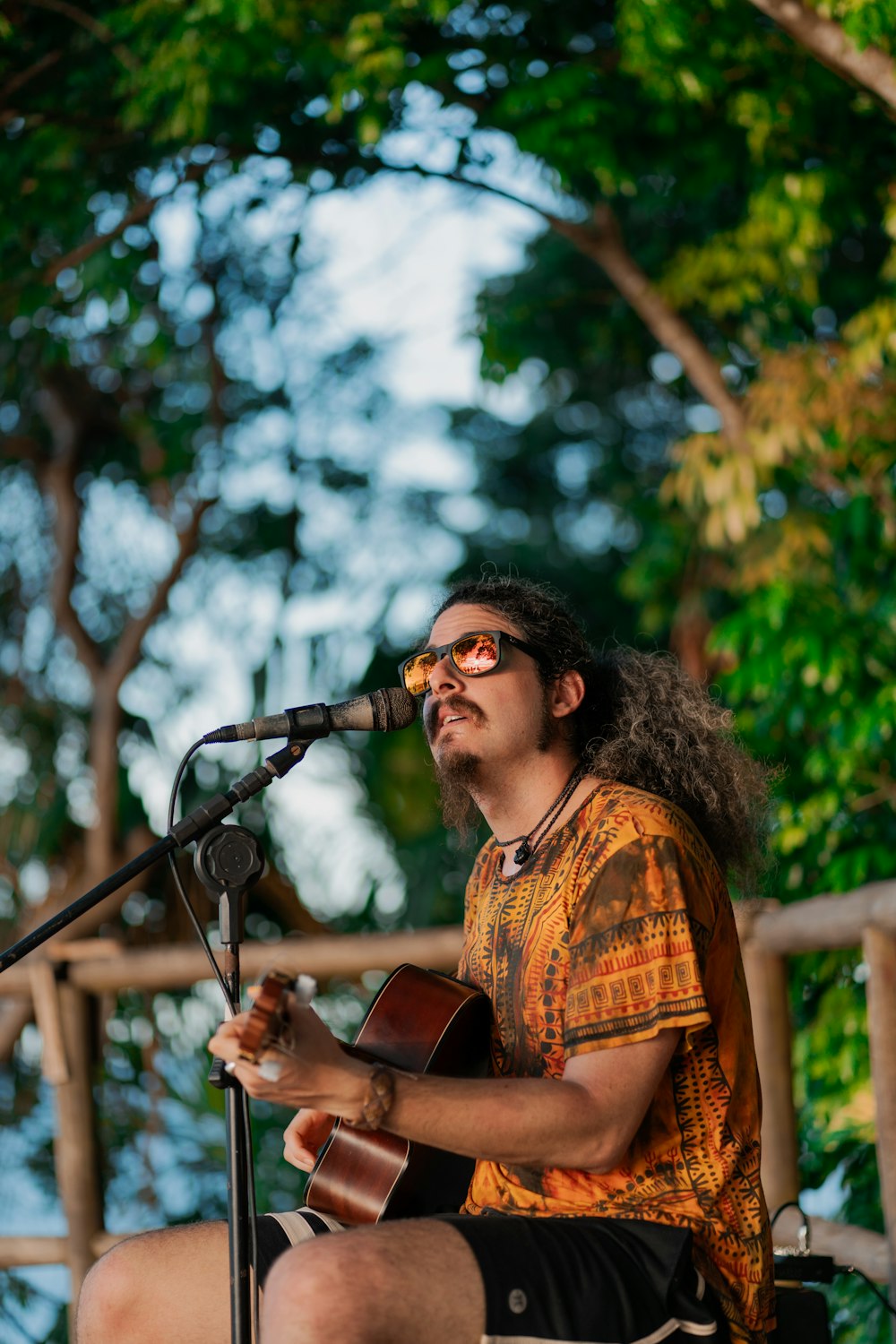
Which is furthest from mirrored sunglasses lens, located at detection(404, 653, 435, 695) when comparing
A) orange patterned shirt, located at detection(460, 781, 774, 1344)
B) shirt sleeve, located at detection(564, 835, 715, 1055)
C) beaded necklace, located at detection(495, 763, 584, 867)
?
shirt sleeve, located at detection(564, 835, 715, 1055)

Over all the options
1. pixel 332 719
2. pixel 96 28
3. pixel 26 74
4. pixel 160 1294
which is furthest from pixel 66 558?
pixel 160 1294

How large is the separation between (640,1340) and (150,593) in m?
5.53

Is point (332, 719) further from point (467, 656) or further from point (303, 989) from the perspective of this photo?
point (303, 989)

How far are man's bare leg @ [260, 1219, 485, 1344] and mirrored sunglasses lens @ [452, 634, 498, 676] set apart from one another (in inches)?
33.2

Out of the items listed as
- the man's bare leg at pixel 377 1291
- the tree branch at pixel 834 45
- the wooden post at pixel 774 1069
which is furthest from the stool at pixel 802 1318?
the tree branch at pixel 834 45

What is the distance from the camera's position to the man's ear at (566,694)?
2.13 meters

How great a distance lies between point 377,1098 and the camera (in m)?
1.47

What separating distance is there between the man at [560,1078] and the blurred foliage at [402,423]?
64.2 inches

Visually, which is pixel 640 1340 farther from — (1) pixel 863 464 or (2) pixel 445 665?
(1) pixel 863 464

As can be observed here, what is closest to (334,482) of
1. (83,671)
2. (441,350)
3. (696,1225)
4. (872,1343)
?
(441,350)

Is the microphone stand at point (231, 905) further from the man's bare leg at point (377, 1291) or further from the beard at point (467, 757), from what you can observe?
the beard at point (467, 757)

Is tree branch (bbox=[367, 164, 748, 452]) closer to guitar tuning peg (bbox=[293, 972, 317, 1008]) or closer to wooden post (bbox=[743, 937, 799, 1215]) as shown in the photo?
wooden post (bbox=[743, 937, 799, 1215])

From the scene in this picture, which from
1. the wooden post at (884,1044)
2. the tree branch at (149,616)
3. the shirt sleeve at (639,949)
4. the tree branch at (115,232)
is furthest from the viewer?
the tree branch at (149,616)

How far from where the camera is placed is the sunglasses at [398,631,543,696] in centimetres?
210
